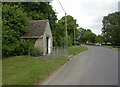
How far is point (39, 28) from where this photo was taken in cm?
3484

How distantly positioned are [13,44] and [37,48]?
3431 millimetres

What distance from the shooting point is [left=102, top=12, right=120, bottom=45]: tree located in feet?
255

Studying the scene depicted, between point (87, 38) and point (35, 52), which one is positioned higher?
point (87, 38)

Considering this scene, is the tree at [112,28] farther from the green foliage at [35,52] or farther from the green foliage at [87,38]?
the green foliage at [35,52]

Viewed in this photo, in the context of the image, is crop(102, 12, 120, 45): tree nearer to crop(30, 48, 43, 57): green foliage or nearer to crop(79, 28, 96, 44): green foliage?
crop(79, 28, 96, 44): green foliage

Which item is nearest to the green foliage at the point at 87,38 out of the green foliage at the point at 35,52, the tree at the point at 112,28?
the tree at the point at 112,28

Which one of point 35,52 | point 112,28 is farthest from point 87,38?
point 35,52

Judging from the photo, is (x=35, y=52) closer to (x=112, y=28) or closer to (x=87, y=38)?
(x=112, y=28)

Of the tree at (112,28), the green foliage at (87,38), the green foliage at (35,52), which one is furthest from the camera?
the green foliage at (87,38)

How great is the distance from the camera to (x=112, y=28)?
81.6 m

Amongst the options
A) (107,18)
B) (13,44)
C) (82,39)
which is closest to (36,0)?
(13,44)

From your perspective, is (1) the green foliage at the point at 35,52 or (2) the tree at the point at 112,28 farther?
(2) the tree at the point at 112,28

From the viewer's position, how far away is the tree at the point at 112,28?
77.6 meters

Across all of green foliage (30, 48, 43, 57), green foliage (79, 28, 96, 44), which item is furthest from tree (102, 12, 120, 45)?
green foliage (30, 48, 43, 57)
